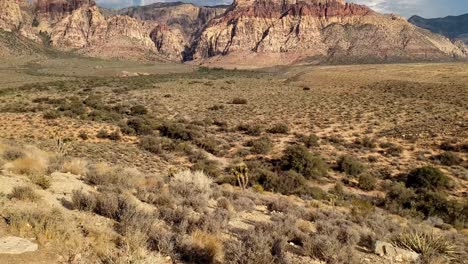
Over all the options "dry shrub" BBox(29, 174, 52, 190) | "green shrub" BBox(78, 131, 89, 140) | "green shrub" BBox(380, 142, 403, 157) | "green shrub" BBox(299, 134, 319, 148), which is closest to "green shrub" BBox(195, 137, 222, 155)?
"green shrub" BBox(299, 134, 319, 148)

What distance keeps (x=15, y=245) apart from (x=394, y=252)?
6845mm

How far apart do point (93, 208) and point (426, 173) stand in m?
16.1

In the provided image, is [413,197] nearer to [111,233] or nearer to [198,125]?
[111,233]

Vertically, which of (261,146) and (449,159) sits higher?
(449,159)

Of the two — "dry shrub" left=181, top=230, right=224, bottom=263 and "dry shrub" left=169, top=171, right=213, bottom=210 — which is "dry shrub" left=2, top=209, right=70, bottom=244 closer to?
"dry shrub" left=181, top=230, right=224, bottom=263

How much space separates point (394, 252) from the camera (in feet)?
26.3

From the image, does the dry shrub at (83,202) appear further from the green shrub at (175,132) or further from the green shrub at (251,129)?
the green shrub at (251,129)

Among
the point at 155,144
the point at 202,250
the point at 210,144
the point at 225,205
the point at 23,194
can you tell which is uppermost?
the point at 23,194

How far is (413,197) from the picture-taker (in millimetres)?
17188

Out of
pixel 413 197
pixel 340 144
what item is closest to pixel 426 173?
pixel 413 197

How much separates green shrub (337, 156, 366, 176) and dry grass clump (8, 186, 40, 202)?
16.1 metres

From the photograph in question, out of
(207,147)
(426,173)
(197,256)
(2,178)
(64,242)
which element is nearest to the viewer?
(64,242)

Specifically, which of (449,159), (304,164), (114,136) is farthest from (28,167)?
(449,159)

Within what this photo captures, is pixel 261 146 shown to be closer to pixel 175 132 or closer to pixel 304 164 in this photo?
pixel 304 164
